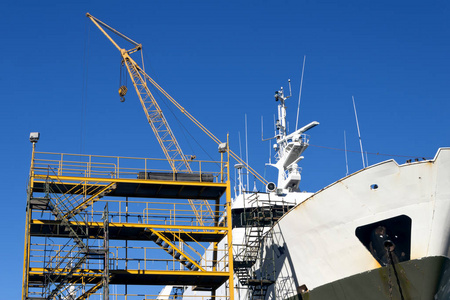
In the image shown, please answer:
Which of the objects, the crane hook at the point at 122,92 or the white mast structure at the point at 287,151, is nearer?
the white mast structure at the point at 287,151

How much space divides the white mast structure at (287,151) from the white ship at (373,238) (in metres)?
9.10

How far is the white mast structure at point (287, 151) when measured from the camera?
4075 cm

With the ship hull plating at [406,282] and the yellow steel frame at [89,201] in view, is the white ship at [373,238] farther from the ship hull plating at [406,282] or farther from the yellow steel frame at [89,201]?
the yellow steel frame at [89,201]

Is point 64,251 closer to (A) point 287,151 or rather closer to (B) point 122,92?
(A) point 287,151

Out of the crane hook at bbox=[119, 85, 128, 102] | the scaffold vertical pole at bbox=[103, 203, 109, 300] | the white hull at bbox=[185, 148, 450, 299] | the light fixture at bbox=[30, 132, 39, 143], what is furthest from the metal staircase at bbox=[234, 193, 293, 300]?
the crane hook at bbox=[119, 85, 128, 102]

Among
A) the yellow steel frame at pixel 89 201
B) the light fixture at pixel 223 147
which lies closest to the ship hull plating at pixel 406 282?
the light fixture at pixel 223 147

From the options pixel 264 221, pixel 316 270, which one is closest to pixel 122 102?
pixel 264 221

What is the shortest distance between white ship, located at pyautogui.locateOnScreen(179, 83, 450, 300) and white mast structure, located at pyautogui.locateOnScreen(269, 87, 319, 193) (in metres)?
9.10

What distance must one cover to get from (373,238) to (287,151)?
15154 mm

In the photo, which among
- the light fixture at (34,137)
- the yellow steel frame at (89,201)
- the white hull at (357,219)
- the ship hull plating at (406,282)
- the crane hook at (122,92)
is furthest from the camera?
the crane hook at (122,92)

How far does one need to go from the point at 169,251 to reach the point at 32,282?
6.25 m

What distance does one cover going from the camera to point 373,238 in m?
27.1

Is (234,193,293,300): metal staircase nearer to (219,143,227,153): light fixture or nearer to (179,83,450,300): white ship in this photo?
(179,83,450,300): white ship

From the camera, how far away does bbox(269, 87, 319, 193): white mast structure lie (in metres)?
40.8
